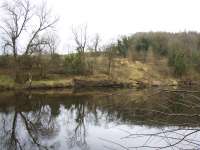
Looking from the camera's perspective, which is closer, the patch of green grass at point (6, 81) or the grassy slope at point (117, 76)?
the patch of green grass at point (6, 81)

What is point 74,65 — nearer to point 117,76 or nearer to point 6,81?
point 117,76

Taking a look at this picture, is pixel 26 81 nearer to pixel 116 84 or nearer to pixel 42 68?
pixel 42 68

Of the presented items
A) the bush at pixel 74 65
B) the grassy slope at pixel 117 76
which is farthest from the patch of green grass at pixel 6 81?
the bush at pixel 74 65

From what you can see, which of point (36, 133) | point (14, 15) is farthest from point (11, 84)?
point (36, 133)

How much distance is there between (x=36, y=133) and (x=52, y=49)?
25076 mm

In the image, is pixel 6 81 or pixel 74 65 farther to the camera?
pixel 74 65

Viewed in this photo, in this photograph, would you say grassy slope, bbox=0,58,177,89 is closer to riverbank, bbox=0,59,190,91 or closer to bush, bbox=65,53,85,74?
riverbank, bbox=0,59,190,91

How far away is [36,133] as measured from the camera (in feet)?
37.6

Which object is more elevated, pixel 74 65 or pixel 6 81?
pixel 74 65

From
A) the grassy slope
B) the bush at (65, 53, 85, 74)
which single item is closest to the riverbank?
the grassy slope

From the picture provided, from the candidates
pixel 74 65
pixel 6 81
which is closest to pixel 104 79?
pixel 74 65

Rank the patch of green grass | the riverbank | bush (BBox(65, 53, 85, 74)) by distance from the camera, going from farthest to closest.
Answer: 1. bush (BBox(65, 53, 85, 74))
2. the riverbank
3. the patch of green grass

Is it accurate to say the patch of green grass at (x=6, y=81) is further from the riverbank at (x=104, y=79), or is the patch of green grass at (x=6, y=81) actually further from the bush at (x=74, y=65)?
the bush at (x=74, y=65)

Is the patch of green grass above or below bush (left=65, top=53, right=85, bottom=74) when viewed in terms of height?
below
